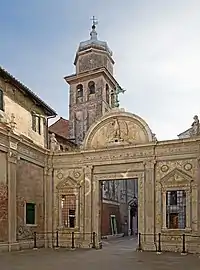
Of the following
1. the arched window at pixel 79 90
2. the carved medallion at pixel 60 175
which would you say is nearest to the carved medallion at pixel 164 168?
the carved medallion at pixel 60 175

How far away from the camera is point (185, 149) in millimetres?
18984

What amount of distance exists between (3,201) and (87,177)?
204 inches

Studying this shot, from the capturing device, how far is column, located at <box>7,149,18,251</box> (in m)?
17.4

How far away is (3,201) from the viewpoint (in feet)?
56.4

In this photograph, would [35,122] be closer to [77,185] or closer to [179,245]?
[77,185]

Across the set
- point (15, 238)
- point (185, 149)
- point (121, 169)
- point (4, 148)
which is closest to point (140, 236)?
point (121, 169)

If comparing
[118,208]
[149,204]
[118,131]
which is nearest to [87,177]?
[118,131]

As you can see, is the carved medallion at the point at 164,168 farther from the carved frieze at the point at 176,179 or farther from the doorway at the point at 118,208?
the doorway at the point at 118,208

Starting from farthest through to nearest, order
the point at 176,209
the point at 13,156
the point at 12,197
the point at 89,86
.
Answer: the point at 89,86, the point at 176,209, the point at 13,156, the point at 12,197

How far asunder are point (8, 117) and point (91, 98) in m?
18.3

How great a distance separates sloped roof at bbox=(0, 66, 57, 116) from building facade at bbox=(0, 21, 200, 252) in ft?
0.17

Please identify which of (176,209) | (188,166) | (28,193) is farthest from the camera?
(28,193)

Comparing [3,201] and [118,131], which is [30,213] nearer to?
[3,201]

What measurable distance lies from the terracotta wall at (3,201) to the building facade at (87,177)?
4 cm
